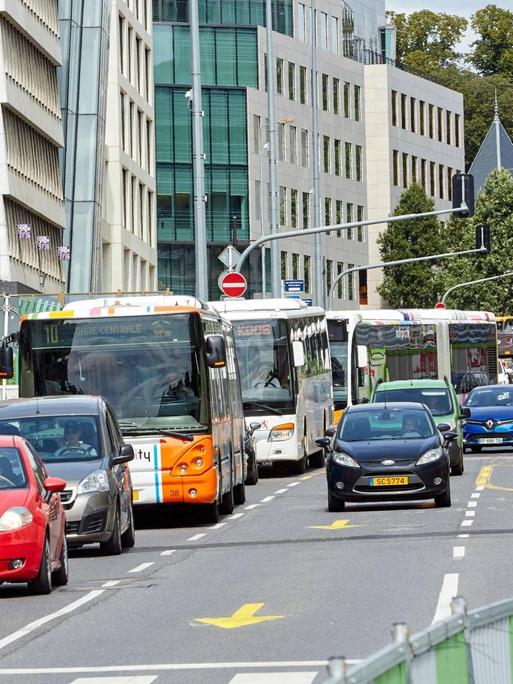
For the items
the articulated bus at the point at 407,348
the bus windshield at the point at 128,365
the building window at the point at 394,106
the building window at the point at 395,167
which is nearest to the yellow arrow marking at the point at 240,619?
the bus windshield at the point at 128,365

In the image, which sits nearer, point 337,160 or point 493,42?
point 337,160

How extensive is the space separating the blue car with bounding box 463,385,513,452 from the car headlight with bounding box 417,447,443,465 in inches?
789

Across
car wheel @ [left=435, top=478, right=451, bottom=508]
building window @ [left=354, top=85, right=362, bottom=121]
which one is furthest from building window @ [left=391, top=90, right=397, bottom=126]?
car wheel @ [left=435, top=478, right=451, bottom=508]

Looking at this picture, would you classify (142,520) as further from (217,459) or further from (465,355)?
(465,355)

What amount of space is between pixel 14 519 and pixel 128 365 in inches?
395

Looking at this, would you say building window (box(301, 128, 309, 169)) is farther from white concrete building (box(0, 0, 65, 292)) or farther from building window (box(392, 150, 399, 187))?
white concrete building (box(0, 0, 65, 292))

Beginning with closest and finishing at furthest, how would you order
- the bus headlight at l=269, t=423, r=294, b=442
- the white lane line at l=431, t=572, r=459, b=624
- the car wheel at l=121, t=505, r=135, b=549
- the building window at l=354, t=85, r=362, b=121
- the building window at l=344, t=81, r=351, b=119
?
the white lane line at l=431, t=572, r=459, b=624 < the car wheel at l=121, t=505, r=135, b=549 < the bus headlight at l=269, t=423, r=294, b=442 < the building window at l=344, t=81, r=351, b=119 < the building window at l=354, t=85, r=362, b=121

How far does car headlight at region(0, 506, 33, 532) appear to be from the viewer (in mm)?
17172

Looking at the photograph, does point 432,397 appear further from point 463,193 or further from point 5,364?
point 5,364

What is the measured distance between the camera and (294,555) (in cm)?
2103

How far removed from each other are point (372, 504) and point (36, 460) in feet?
40.8

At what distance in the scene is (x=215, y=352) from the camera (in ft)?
86.4

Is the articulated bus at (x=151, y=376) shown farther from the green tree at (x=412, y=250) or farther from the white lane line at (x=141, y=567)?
the green tree at (x=412, y=250)

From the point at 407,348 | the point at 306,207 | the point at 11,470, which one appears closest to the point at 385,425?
the point at 11,470
